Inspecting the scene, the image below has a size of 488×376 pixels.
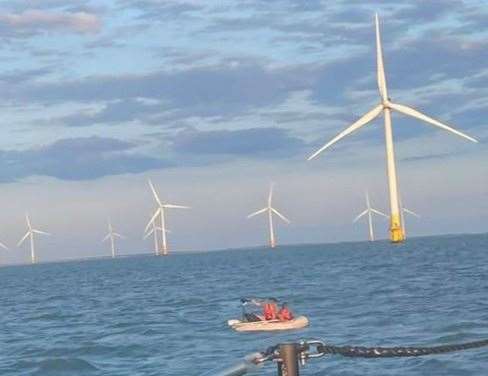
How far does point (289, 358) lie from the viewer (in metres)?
7.03

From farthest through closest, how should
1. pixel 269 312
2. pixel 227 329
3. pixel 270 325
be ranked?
pixel 227 329, pixel 269 312, pixel 270 325

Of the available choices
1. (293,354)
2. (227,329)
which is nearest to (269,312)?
(227,329)

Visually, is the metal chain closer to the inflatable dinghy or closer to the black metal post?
the black metal post

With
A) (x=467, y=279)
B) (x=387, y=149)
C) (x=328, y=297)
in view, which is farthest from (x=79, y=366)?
(x=387, y=149)

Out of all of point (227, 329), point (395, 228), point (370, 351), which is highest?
point (395, 228)

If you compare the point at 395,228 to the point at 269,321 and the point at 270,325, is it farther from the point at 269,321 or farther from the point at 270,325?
the point at 270,325

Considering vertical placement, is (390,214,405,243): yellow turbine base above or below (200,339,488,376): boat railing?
above

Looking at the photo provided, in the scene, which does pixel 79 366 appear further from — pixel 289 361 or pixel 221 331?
pixel 289 361

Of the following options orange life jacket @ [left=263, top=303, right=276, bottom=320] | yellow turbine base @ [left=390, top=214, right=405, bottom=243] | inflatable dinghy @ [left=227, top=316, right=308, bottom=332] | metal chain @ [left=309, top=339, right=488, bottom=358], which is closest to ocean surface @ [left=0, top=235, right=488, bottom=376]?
inflatable dinghy @ [left=227, top=316, right=308, bottom=332]

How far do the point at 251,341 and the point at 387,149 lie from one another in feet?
224

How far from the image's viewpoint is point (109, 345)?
1585 inches

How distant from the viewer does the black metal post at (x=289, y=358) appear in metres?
6.98

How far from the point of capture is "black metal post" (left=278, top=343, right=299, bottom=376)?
6.98 metres

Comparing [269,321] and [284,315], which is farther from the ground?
A: [284,315]
